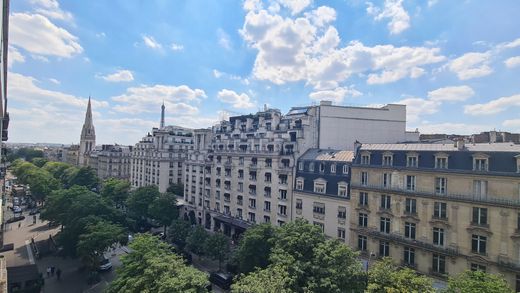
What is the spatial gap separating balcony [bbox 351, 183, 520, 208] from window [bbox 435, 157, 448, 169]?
324cm

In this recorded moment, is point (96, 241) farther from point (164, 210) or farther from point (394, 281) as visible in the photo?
point (394, 281)

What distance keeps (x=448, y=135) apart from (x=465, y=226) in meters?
52.9

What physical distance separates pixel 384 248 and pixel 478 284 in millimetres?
19056

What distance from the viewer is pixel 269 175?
6050 centimetres

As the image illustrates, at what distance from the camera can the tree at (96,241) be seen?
4475 centimetres

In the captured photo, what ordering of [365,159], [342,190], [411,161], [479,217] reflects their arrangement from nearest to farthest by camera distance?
[479,217] < [411,161] < [365,159] < [342,190]

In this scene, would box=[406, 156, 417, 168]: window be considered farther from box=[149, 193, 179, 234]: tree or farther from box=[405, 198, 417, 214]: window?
box=[149, 193, 179, 234]: tree

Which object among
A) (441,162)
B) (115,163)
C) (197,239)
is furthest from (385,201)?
(115,163)

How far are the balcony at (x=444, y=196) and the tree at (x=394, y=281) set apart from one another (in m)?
13.7

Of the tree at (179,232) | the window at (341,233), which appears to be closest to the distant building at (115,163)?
the tree at (179,232)

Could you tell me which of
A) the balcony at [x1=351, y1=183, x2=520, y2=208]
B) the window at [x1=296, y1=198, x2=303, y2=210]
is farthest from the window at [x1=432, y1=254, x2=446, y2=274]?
the window at [x1=296, y1=198, x2=303, y2=210]

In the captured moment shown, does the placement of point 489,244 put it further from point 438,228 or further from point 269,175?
point 269,175

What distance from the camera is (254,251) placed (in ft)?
137

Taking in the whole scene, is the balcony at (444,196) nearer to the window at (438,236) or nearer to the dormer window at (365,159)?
the dormer window at (365,159)
